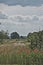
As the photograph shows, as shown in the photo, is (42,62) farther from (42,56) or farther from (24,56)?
(24,56)

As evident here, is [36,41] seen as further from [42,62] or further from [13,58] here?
[42,62]

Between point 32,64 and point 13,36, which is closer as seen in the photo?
point 32,64

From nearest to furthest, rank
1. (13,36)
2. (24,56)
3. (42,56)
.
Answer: (42,56) < (24,56) < (13,36)

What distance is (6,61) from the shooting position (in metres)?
26.6

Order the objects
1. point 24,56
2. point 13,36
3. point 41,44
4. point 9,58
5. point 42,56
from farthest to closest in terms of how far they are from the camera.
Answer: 1. point 13,36
2. point 41,44
3. point 9,58
4. point 24,56
5. point 42,56

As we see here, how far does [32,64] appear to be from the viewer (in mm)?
23312

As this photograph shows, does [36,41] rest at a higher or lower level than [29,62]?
higher

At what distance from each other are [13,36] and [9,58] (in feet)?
252

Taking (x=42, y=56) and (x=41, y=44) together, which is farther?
(x=41, y=44)

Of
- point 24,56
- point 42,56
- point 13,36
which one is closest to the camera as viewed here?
point 42,56

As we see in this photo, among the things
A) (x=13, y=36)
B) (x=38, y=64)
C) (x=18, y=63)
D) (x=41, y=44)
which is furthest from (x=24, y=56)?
(x=13, y=36)

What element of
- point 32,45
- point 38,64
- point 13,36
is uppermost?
point 13,36

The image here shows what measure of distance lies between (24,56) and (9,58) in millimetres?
2464

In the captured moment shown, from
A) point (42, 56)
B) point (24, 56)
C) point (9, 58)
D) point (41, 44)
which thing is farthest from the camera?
point (41, 44)
